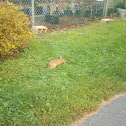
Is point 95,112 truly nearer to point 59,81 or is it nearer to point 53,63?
point 59,81

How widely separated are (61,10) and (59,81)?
5.39m

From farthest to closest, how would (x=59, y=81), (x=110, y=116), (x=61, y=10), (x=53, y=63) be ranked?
(x=61, y=10) < (x=53, y=63) < (x=59, y=81) < (x=110, y=116)

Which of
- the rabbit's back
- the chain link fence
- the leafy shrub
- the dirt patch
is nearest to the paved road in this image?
the dirt patch

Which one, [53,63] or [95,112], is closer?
[95,112]

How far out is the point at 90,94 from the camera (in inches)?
128

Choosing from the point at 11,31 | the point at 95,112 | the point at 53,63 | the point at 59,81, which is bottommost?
the point at 95,112

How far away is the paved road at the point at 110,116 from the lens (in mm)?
2635

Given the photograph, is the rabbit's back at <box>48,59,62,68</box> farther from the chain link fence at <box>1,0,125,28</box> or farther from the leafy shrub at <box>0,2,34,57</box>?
the chain link fence at <box>1,0,125,28</box>

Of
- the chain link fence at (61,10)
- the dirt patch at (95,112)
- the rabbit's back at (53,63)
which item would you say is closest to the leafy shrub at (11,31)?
the rabbit's back at (53,63)

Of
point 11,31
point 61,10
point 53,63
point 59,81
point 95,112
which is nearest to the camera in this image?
point 95,112

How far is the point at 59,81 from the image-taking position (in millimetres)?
3523

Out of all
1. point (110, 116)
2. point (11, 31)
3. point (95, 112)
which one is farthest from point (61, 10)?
point (110, 116)

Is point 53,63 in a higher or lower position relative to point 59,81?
higher

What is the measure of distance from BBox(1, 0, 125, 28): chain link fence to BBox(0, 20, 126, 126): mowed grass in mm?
1951
